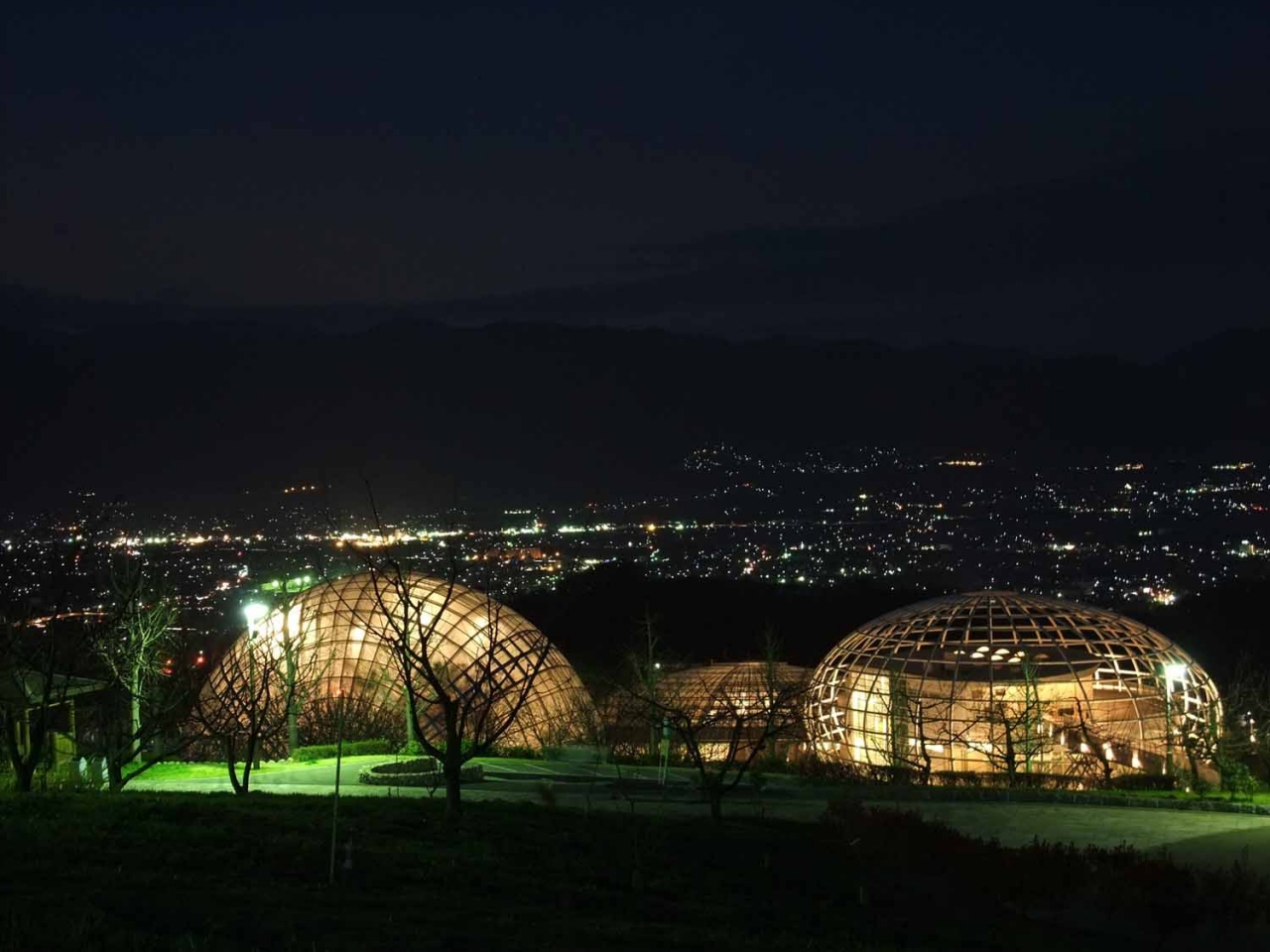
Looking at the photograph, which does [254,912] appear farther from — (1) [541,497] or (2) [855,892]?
(1) [541,497]

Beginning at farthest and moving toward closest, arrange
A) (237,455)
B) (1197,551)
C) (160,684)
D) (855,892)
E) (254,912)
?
1. (237,455)
2. (1197,551)
3. (160,684)
4. (855,892)
5. (254,912)

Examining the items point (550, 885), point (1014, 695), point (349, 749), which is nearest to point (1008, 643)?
point (1014, 695)

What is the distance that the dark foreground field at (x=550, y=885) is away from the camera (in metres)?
9.97

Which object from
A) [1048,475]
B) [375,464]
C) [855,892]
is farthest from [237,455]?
[855,892]

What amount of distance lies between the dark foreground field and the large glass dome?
1002cm

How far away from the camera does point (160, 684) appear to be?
84.6 ft

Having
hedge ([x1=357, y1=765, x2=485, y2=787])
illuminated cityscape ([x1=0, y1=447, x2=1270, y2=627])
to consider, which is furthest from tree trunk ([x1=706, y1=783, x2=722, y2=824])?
illuminated cityscape ([x1=0, y1=447, x2=1270, y2=627])

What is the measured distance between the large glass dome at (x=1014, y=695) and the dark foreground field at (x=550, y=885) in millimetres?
10017

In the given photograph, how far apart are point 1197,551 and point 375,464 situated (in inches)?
2447

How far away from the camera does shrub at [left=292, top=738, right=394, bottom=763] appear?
27375 millimetres

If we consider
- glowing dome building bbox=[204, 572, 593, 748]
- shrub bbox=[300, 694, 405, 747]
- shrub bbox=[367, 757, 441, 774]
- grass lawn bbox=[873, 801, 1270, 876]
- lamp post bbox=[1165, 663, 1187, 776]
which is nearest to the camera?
grass lawn bbox=[873, 801, 1270, 876]

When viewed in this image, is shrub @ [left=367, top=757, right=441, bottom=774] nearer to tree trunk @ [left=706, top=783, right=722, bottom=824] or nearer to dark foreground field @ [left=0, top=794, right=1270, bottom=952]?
dark foreground field @ [left=0, top=794, right=1270, bottom=952]

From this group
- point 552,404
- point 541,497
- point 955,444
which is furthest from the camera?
point 552,404

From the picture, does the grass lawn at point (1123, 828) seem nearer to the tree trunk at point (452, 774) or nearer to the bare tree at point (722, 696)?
the bare tree at point (722, 696)
